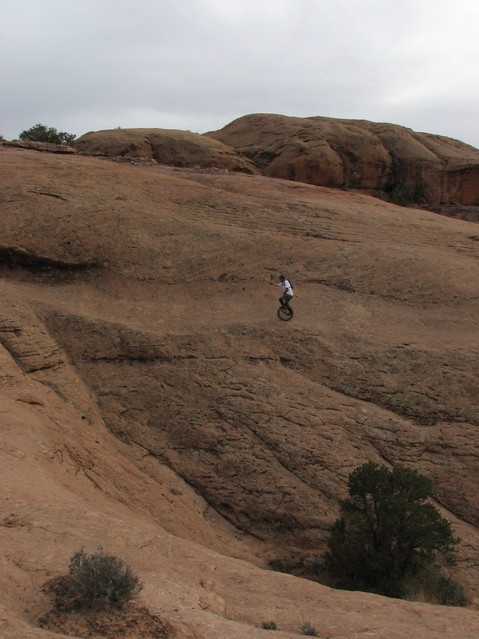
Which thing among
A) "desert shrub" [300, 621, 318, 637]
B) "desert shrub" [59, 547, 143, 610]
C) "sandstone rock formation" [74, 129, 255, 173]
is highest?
"sandstone rock formation" [74, 129, 255, 173]

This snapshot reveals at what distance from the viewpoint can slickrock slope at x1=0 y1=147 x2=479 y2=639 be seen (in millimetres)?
7262

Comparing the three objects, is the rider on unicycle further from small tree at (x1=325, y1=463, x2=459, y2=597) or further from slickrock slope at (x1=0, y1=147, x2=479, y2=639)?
small tree at (x1=325, y1=463, x2=459, y2=597)

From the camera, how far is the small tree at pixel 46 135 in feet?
103

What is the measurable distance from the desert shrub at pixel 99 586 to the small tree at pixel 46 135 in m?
28.9

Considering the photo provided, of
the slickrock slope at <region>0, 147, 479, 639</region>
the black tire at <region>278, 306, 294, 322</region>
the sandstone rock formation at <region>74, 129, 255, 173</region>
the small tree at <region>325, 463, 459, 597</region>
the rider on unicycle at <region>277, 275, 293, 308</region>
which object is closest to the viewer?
the slickrock slope at <region>0, 147, 479, 639</region>

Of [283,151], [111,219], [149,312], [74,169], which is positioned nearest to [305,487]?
[149,312]

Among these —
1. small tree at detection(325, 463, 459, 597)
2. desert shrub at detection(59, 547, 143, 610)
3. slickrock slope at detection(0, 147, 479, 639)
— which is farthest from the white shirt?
desert shrub at detection(59, 547, 143, 610)

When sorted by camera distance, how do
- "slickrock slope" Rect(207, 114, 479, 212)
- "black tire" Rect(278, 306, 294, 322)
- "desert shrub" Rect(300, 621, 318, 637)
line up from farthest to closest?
"slickrock slope" Rect(207, 114, 479, 212) < "black tire" Rect(278, 306, 294, 322) < "desert shrub" Rect(300, 621, 318, 637)

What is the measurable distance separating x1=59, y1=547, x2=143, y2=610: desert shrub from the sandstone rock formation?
2029 centimetres

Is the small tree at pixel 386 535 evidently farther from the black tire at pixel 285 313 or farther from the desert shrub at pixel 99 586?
the desert shrub at pixel 99 586

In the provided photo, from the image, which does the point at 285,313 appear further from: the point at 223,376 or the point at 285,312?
the point at 223,376

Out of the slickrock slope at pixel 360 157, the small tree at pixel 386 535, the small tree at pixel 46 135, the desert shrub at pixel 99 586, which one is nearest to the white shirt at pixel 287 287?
the small tree at pixel 386 535

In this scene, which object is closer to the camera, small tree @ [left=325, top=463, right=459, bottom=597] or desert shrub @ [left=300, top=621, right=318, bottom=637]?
desert shrub @ [left=300, top=621, right=318, bottom=637]

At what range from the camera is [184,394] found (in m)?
13.0
